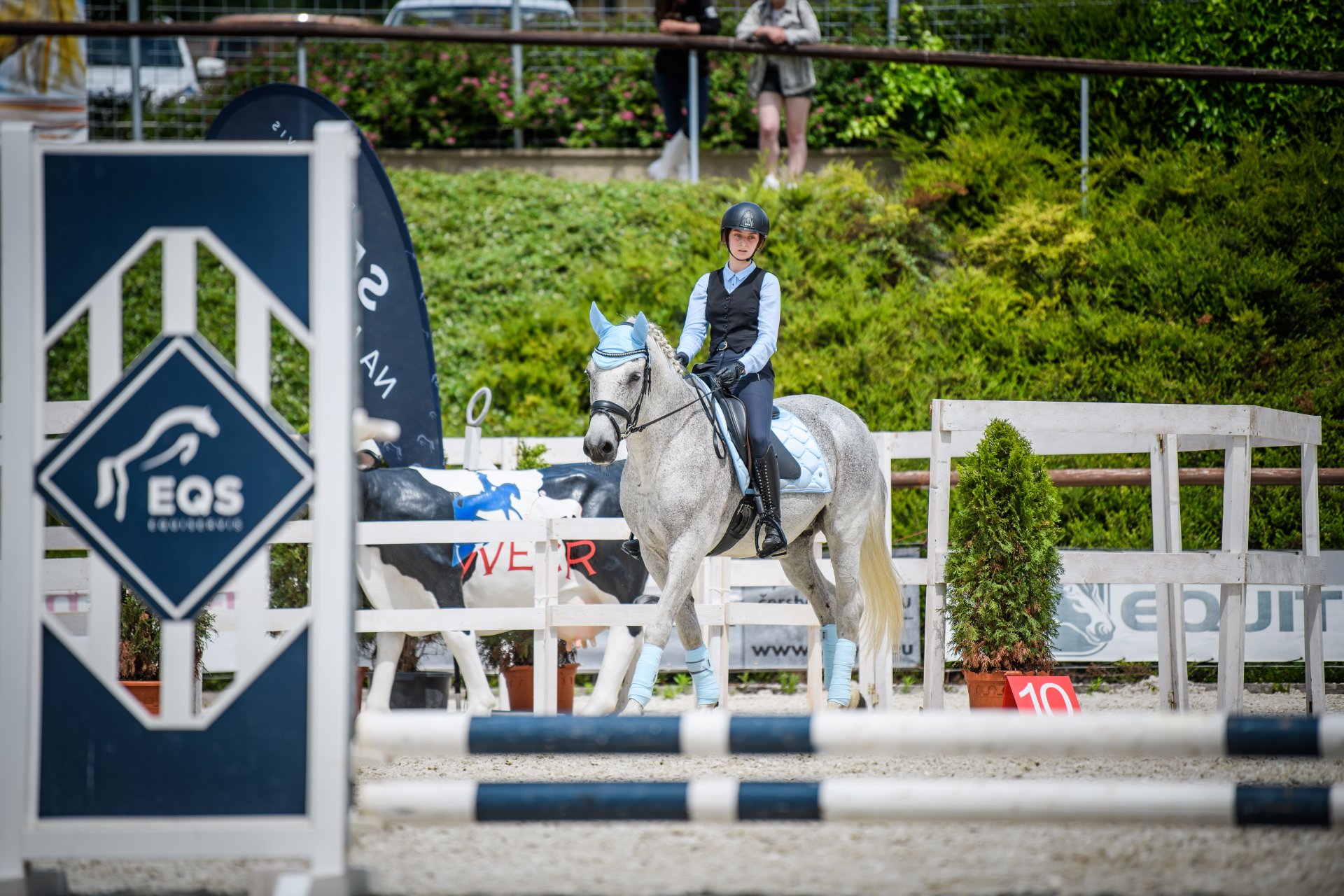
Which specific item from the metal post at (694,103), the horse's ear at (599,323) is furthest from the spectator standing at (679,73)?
the horse's ear at (599,323)

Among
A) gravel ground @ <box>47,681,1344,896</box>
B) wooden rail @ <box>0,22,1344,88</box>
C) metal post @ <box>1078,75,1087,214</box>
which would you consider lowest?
gravel ground @ <box>47,681,1344,896</box>

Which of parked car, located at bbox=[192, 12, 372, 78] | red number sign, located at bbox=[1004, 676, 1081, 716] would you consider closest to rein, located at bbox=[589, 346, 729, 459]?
red number sign, located at bbox=[1004, 676, 1081, 716]

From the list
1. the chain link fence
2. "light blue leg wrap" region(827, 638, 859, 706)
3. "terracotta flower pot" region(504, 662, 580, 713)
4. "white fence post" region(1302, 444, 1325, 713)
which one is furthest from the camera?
the chain link fence

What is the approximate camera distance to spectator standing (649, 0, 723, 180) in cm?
1271

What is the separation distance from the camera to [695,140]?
41.8 feet

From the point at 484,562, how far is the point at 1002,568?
310cm

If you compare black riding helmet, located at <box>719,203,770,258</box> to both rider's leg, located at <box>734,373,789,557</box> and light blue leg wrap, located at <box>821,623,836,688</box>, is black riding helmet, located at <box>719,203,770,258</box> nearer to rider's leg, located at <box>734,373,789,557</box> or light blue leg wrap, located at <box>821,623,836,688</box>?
rider's leg, located at <box>734,373,789,557</box>

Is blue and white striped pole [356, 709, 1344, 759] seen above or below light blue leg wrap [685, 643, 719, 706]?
above

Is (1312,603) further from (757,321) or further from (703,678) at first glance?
(703,678)

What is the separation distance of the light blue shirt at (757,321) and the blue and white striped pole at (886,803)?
3.33 metres

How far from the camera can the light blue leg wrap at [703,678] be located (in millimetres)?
5934

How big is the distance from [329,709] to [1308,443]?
658 cm

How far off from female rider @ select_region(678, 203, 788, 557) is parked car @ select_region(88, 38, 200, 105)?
9.42m

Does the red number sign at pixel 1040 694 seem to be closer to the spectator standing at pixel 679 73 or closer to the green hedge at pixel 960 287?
the green hedge at pixel 960 287
